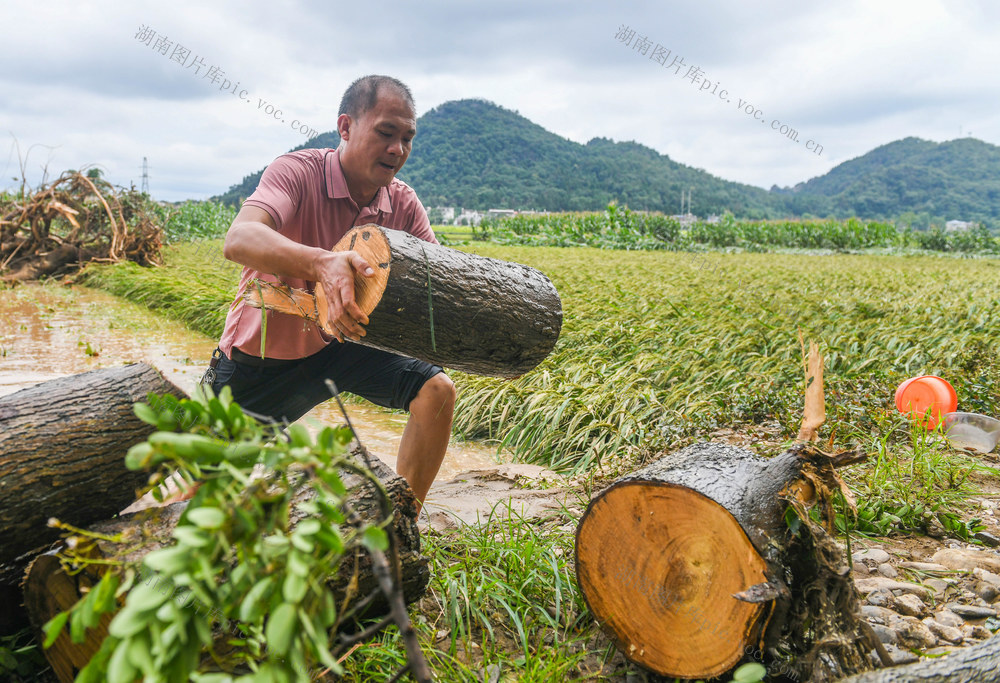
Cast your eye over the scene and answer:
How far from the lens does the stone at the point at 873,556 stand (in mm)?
2314

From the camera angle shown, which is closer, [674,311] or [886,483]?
[886,483]

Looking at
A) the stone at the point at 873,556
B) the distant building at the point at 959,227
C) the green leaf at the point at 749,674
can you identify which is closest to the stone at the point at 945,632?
the stone at the point at 873,556

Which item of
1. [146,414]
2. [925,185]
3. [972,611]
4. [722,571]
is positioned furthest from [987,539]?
[925,185]

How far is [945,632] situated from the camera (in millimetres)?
1873

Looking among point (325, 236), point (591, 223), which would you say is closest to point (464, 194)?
point (591, 223)

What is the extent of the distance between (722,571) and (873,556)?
1.08m

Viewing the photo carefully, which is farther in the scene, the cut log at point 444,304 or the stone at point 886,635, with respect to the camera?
the cut log at point 444,304

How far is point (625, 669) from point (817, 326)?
4684mm

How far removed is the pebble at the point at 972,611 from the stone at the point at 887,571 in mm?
211

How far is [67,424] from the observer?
1747 mm

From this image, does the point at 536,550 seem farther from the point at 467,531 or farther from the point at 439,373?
the point at 439,373

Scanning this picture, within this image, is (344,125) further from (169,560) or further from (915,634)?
(915,634)

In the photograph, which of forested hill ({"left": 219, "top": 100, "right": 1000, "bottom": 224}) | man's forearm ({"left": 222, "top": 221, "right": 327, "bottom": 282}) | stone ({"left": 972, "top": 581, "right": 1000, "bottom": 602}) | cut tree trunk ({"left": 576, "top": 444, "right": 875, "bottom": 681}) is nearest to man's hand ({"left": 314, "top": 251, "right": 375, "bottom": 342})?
man's forearm ({"left": 222, "top": 221, "right": 327, "bottom": 282})

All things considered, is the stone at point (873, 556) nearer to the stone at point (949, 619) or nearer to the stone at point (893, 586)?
the stone at point (893, 586)
